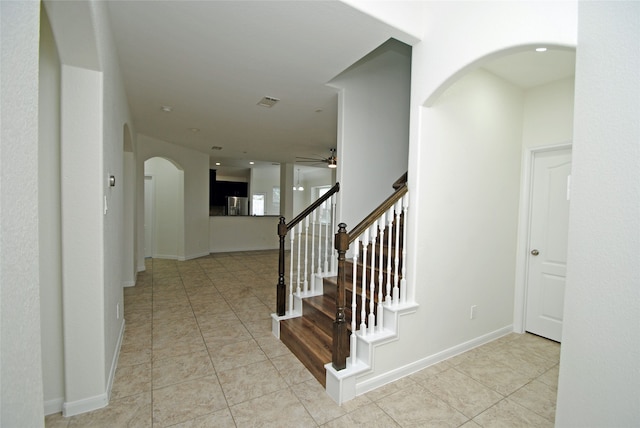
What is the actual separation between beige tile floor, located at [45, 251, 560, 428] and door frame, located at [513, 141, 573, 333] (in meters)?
0.24

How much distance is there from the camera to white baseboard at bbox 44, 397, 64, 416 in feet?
6.13

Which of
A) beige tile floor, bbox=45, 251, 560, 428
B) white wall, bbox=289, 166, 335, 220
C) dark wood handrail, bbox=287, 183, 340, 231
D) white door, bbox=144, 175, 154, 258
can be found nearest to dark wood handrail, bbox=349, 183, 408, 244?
dark wood handrail, bbox=287, 183, 340, 231

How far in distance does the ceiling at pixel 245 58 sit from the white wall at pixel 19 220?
1664mm

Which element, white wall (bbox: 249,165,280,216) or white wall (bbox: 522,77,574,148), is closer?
white wall (bbox: 522,77,574,148)

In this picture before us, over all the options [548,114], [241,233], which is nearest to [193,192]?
[241,233]

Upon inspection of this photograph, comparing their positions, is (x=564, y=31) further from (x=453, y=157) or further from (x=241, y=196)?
(x=241, y=196)

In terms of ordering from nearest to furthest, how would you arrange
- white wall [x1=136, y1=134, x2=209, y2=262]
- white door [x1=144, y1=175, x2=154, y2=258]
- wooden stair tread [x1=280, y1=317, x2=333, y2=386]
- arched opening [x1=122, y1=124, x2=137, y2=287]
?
wooden stair tread [x1=280, y1=317, x2=333, y2=386]
arched opening [x1=122, y1=124, x2=137, y2=287]
white wall [x1=136, y1=134, x2=209, y2=262]
white door [x1=144, y1=175, x2=154, y2=258]

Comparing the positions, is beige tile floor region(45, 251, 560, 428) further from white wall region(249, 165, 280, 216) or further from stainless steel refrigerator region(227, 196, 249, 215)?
white wall region(249, 165, 280, 216)

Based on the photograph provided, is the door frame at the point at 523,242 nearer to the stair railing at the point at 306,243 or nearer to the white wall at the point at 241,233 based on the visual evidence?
the stair railing at the point at 306,243

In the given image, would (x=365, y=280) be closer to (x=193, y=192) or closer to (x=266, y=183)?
(x=193, y=192)

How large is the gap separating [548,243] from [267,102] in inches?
142

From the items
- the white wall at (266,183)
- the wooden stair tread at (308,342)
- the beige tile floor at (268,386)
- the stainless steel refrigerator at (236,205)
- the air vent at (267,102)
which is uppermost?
the air vent at (267,102)

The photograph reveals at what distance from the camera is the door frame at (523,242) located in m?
3.18

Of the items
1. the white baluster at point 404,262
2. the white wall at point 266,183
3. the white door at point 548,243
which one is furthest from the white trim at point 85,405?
the white wall at point 266,183
